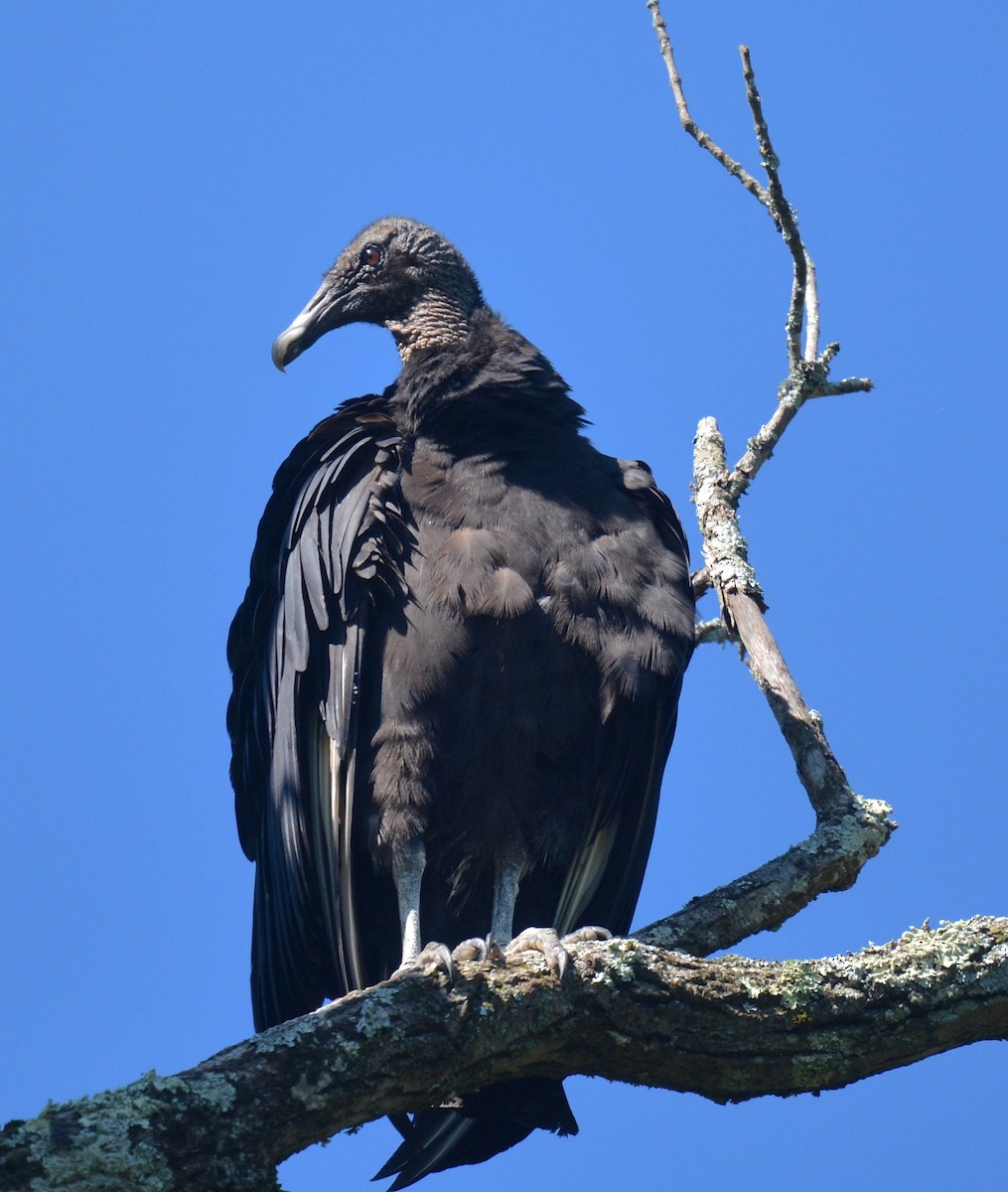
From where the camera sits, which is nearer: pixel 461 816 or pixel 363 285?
pixel 461 816

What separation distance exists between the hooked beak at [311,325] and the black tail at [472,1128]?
231cm

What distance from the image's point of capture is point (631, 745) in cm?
385

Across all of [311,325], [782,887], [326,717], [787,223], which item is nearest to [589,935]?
[782,887]

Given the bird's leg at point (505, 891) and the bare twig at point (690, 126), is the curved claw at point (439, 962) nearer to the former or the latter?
the bird's leg at point (505, 891)

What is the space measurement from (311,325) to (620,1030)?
2.70 meters

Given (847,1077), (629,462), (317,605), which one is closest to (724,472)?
(629,462)

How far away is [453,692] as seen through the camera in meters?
3.65

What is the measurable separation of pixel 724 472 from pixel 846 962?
5.27ft

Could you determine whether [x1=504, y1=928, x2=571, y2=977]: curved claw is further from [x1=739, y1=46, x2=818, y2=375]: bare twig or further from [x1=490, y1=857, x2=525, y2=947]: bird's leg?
[x1=739, y1=46, x2=818, y2=375]: bare twig

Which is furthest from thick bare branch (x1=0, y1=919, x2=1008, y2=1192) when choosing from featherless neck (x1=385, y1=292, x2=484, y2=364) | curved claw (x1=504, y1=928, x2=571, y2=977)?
featherless neck (x1=385, y1=292, x2=484, y2=364)

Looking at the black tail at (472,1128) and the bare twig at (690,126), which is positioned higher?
the bare twig at (690,126)

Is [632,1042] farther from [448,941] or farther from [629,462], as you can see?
[629,462]

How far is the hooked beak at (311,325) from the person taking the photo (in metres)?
4.60

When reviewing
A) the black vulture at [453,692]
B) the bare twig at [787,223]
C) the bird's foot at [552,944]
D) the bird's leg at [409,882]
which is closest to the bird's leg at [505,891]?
the black vulture at [453,692]
